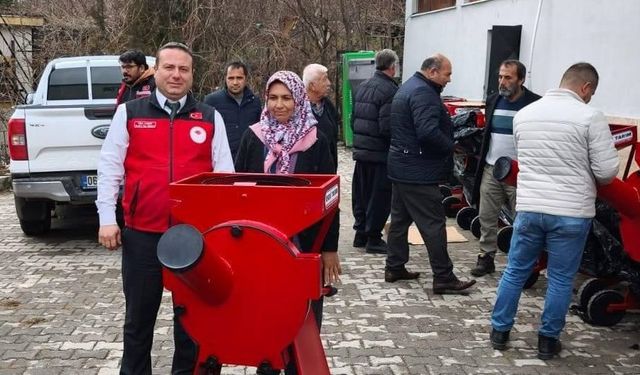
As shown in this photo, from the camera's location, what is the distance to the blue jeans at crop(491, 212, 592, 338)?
13.5ft

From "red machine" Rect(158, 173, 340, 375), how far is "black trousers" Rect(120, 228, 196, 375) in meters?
0.79

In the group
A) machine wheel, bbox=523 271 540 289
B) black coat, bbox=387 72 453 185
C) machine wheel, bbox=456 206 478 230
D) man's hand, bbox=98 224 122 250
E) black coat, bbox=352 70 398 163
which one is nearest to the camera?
man's hand, bbox=98 224 122 250

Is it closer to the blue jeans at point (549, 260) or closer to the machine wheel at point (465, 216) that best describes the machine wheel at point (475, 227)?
the machine wheel at point (465, 216)

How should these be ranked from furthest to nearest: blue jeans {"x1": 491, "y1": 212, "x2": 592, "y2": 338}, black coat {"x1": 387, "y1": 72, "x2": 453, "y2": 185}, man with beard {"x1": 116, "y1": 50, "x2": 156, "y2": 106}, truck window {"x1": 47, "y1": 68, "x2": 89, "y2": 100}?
truck window {"x1": 47, "y1": 68, "x2": 89, "y2": 100}
man with beard {"x1": 116, "y1": 50, "x2": 156, "y2": 106}
black coat {"x1": 387, "y1": 72, "x2": 453, "y2": 185}
blue jeans {"x1": 491, "y1": 212, "x2": 592, "y2": 338}

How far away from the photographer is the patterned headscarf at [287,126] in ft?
10.7

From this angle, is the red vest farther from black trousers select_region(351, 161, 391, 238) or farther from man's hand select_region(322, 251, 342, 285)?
black trousers select_region(351, 161, 391, 238)

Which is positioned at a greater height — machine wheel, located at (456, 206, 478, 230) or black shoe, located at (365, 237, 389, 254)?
machine wheel, located at (456, 206, 478, 230)

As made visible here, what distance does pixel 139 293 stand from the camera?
3.22 meters

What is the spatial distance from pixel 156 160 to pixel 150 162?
3cm

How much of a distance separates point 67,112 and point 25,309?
7.36 ft

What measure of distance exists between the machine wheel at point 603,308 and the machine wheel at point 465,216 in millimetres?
2978

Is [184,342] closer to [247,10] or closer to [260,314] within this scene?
[260,314]

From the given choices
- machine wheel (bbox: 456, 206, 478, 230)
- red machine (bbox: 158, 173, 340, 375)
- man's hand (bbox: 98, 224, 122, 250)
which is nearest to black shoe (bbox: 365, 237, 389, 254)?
machine wheel (bbox: 456, 206, 478, 230)

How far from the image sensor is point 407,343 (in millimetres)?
4473
